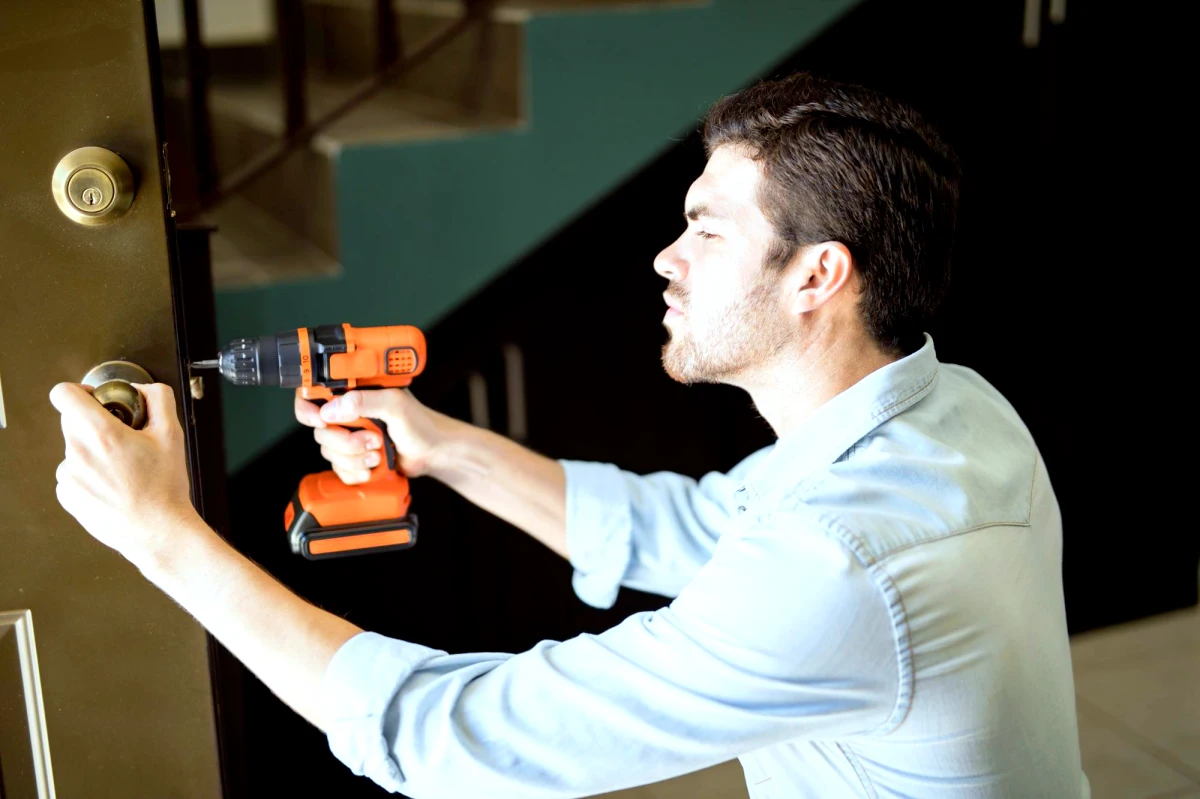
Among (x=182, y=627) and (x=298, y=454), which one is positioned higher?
(x=182, y=627)

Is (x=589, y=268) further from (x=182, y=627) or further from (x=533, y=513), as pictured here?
(x=182, y=627)

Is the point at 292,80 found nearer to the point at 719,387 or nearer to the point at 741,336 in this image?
the point at 719,387

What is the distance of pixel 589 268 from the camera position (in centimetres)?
230

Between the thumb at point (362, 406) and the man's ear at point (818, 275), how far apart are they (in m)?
0.54

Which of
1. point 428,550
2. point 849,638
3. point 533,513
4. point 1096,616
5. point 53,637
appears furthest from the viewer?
point 1096,616

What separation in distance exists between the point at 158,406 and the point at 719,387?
1479mm

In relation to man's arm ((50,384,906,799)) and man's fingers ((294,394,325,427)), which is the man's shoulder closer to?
man's arm ((50,384,906,799))

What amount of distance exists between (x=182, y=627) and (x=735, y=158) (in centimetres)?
89

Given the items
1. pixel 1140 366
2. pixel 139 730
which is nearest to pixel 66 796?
pixel 139 730

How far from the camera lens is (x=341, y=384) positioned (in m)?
1.40

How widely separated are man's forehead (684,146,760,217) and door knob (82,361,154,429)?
708 mm

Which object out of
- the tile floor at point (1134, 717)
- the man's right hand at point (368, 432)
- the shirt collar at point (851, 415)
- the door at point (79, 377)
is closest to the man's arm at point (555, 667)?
the door at point (79, 377)

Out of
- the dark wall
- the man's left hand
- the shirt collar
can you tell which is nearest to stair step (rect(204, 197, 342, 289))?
the dark wall

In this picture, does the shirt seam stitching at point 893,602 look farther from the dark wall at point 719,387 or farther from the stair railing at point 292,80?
the stair railing at point 292,80
